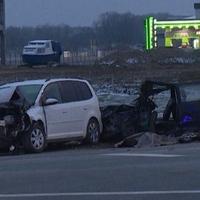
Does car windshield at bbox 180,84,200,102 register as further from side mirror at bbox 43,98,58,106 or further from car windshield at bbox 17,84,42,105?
car windshield at bbox 17,84,42,105

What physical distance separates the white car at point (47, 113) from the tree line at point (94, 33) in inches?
4417

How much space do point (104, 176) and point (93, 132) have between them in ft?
23.0

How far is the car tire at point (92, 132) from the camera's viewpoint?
57.5 feet

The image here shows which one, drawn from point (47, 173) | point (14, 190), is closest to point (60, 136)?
point (47, 173)

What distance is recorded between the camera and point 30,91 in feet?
53.4

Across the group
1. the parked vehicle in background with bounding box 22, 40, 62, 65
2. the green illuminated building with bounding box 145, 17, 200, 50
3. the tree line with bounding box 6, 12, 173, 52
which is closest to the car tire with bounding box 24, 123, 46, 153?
the parked vehicle in background with bounding box 22, 40, 62, 65

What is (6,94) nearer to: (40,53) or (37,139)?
(37,139)

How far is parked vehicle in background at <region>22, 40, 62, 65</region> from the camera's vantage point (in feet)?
231

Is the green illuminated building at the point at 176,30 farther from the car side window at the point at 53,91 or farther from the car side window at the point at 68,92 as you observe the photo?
the car side window at the point at 53,91

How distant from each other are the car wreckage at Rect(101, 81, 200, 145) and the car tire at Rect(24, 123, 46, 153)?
3043 millimetres

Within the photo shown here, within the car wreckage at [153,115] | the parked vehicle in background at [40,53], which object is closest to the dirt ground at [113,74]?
the parked vehicle in background at [40,53]

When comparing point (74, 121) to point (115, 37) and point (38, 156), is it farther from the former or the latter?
point (115, 37)

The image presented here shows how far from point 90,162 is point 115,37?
455ft

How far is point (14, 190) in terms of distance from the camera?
31.5ft
